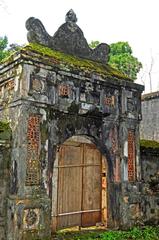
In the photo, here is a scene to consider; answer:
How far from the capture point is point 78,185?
752 cm

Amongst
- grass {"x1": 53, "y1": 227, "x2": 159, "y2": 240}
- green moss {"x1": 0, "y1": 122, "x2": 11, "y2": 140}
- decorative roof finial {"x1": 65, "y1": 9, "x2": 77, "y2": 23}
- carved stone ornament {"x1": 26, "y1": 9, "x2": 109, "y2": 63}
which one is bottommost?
grass {"x1": 53, "y1": 227, "x2": 159, "y2": 240}

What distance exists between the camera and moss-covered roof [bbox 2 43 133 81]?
22.0 ft

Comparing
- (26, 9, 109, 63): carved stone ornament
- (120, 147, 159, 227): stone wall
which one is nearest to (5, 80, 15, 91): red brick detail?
Result: (26, 9, 109, 63): carved stone ornament

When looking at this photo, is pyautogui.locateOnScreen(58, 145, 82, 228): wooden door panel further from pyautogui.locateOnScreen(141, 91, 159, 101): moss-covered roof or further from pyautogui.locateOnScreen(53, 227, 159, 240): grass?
pyautogui.locateOnScreen(141, 91, 159, 101): moss-covered roof

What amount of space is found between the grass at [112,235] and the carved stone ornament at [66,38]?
4.66m

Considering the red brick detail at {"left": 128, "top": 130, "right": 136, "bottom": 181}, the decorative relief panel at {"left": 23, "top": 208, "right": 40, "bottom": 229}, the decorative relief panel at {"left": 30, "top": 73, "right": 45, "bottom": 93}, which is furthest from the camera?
the red brick detail at {"left": 128, "top": 130, "right": 136, "bottom": 181}

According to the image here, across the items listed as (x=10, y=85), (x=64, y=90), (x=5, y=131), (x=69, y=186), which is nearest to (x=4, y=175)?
(x=5, y=131)

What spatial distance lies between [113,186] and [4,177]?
2.93 meters

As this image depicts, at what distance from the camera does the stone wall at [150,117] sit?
45.6ft

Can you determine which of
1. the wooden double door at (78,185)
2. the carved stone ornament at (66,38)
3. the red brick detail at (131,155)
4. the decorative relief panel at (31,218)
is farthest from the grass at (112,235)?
the carved stone ornament at (66,38)

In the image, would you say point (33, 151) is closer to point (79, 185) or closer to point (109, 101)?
point (79, 185)

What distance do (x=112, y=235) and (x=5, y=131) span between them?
343cm

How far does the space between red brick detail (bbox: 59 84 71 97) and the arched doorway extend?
3.96ft

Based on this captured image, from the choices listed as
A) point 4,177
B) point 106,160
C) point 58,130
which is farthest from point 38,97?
point 106,160
